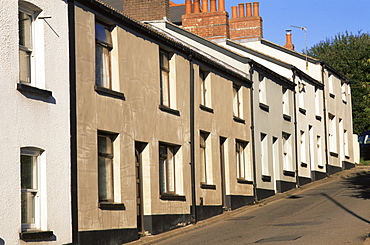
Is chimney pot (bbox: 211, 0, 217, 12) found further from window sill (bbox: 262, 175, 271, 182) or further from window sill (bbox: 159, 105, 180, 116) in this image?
window sill (bbox: 159, 105, 180, 116)

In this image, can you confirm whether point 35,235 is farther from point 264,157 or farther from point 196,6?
point 196,6

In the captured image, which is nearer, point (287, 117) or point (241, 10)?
point (287, 117)

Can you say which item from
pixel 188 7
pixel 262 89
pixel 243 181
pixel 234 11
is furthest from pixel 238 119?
pixel 234 11

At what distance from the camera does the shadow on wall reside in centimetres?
2781

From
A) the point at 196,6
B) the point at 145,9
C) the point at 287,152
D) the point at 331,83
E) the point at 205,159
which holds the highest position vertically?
the point at 196,6

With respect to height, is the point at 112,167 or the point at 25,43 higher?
the point at 25,43

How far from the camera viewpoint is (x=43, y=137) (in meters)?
14.5

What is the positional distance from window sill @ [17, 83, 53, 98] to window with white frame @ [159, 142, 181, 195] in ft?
21.3

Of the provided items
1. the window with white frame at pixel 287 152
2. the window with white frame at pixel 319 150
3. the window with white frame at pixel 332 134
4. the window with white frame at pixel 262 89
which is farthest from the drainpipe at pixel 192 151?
the window with white frame at pixel 332 134

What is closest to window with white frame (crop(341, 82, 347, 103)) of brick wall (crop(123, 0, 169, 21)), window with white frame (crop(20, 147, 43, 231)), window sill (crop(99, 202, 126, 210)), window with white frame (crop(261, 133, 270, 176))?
window with white frame (crop(261, 133, 270, 176))

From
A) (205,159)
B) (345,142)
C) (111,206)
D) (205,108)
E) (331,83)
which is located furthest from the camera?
(345,142)

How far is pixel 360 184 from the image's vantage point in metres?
32.3

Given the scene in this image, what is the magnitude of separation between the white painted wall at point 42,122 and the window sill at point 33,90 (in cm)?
13

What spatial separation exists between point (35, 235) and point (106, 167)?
12.7 feet
